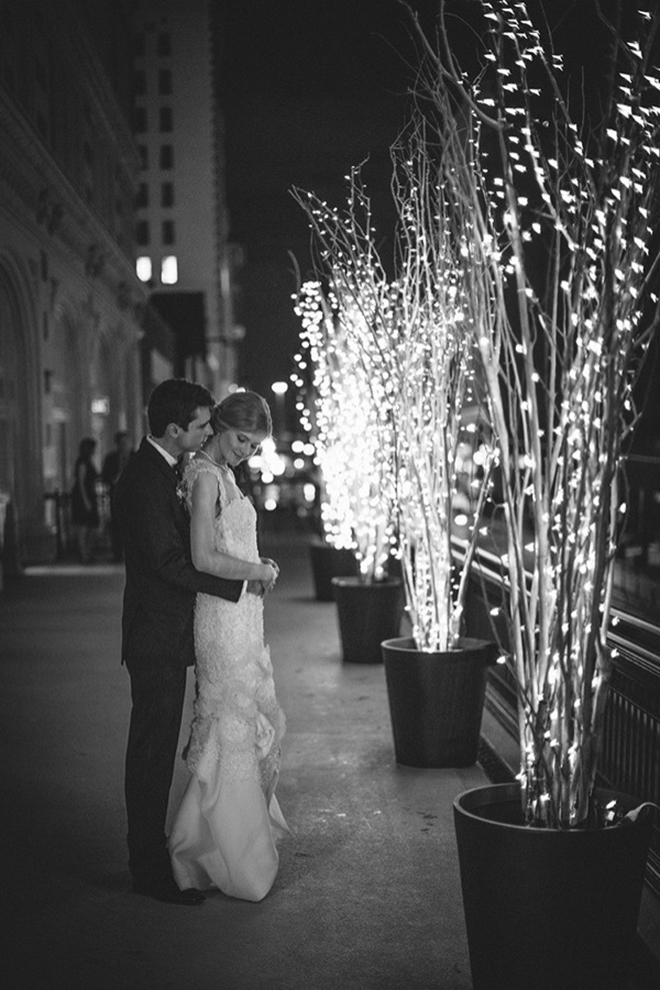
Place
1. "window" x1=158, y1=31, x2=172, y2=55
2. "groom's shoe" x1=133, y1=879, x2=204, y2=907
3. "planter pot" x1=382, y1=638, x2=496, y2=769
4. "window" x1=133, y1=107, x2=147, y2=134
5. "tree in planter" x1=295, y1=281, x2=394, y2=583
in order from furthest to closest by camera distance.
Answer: "window" x1=158, y1=31, x2=172, y2=55 → "window" x1=133, y1=107, x2=147, y2=134 → "tree in planter" x1=295, y1=281, x2=394, y2=583 → "planter pot" x1=382, y1=638, x2=496, y2=769 → "groom's shoe" x1=133, y1=879, x2=204, y2=907

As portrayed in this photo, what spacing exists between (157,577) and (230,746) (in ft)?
2.39

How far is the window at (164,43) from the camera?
3642 inches

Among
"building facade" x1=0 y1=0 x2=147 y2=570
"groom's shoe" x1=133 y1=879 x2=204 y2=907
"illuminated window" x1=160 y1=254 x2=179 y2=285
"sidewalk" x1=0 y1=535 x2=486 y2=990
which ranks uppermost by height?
"illuminated window" x1=160 y1=254 x2=179 y2=285

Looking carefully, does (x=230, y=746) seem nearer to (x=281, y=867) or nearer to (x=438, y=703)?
Result: (x=281, y=867)

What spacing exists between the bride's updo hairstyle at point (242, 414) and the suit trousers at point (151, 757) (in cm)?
99

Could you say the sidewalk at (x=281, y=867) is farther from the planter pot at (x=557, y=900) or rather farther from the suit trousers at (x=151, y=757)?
the planter pot at (x=557, y=900)

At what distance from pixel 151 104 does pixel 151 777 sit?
307ft

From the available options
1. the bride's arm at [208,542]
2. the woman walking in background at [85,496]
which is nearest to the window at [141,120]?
the woman walking in background at [85,496]

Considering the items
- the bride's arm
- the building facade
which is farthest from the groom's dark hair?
the building facade

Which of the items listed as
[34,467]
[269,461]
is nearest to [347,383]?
[34,467]

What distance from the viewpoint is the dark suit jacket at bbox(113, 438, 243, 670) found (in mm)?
4652

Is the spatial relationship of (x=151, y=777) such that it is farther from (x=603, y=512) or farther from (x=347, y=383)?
(x=347, y=383)

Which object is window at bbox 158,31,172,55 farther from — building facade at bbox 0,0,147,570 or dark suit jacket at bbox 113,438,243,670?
dark suit jacket at bbox 113,438,243,670

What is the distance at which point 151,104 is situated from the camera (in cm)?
9188
